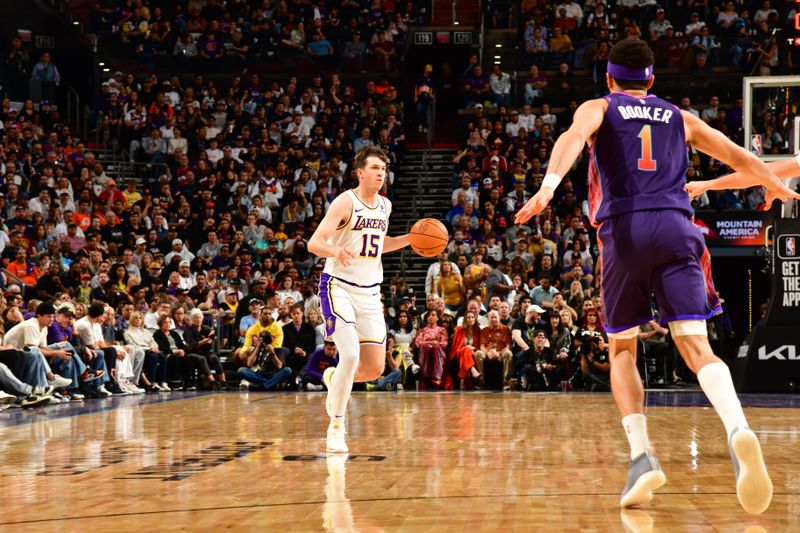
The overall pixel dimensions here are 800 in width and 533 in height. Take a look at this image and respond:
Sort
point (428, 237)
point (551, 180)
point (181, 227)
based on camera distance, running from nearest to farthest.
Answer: point (551, 180) → point (428, 237) → point (181, 227)

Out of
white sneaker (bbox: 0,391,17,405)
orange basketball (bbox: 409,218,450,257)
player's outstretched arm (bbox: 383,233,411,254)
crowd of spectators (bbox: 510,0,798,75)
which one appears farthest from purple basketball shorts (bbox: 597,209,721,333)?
crowd of spectators (bbox: 510,0,798,75)

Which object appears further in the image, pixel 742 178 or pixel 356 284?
pixel 356 284

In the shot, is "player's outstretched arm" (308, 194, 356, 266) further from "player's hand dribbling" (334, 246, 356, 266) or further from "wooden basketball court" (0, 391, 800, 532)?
"wooden basketball court" (0, 391, 800, 532)

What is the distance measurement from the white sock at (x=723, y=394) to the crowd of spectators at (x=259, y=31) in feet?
70.3

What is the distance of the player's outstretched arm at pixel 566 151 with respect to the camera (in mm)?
4074

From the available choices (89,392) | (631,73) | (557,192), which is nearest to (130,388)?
(89,392)

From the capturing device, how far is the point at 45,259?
16.7 metres

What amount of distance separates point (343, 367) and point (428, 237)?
1327 mm

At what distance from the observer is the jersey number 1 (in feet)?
14.3

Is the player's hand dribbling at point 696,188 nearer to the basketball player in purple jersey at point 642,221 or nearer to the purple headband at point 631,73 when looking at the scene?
the basketball player in purple jersey at point 642,221

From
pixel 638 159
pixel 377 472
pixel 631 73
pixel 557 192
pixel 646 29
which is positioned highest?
pixel 646 29

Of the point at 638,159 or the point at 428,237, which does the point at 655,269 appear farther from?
the point at 428,237

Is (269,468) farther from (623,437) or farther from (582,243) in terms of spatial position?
(582,243)

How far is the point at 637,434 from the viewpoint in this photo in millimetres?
4441
